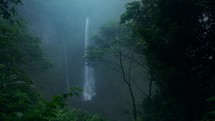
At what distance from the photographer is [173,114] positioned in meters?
6.79

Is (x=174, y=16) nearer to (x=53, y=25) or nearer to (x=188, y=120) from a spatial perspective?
(x=188, y=120)

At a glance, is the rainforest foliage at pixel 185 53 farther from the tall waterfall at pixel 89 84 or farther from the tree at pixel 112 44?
the tall waterfall at pixel 89 84

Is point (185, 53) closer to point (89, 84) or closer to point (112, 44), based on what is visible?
point (112, 44)

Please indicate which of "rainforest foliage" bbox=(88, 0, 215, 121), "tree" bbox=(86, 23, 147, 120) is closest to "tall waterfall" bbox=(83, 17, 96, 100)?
"tree" bbox=(86, 23, 147, 120)

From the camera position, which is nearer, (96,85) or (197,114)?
(197,114)

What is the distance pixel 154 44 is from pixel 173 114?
5.76 feet

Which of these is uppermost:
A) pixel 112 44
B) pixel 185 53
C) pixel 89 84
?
pixel 89 84

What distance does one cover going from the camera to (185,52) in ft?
19.6

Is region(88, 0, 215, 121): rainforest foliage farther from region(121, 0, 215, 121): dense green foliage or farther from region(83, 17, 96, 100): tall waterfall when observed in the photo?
region(83, 17, 96, 100): tall waterfall

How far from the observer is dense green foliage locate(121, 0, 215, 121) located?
18.7ft

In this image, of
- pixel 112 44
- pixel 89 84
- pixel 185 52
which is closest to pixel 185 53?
pixel 185 52

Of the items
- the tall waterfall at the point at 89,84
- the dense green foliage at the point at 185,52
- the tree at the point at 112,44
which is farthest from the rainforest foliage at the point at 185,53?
the tall waterfall at the point at 89,84

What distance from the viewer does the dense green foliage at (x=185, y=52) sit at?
571 cm

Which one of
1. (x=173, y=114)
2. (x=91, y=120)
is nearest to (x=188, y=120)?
(x=173, y=114)
